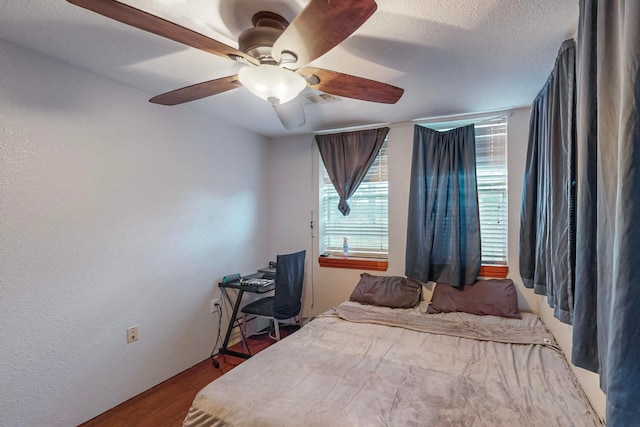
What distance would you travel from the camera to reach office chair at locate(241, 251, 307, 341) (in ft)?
8.52

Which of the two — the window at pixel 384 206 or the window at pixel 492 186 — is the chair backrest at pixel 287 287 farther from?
the window at pixel 492 186

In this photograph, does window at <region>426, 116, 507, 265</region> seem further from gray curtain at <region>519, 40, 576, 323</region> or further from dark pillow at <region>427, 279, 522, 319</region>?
gray curtain at <region>519, 40, 576, 323</region>

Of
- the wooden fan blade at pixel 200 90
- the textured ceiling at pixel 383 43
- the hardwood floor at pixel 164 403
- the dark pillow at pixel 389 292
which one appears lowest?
the hardwood floor at pixel 164 403

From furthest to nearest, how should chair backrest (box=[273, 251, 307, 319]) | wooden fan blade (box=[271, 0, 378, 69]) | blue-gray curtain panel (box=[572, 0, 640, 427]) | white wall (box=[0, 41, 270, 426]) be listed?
chair backrest (box=[273, 251, 307, 319])
white wall (box=[0, 41, 270, 426])
wooden fan blade (box=[271, 0, 378, 69])
blue-gray curtain panel (box=[572, 0, 640, 427])

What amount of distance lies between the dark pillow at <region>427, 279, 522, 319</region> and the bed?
0.20 metres

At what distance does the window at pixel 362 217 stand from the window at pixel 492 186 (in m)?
0.87

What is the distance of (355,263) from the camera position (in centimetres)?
322

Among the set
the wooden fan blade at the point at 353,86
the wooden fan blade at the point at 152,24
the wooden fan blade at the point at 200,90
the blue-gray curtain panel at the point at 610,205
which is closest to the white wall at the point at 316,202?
the blue-gray curtain panel at the point at 610,205

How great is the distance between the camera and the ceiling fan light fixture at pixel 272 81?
1.29 meters

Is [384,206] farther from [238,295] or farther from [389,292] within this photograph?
[238,295]

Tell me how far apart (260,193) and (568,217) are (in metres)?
2.86

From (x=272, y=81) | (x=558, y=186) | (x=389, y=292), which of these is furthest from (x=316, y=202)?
(x=558, y=186)

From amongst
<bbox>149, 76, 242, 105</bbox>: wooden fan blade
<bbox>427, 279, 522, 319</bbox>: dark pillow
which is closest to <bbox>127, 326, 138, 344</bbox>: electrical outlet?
<bbox>149, 76, 242, 105</bbox>: wooden fan blade

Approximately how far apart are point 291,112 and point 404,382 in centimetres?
163
